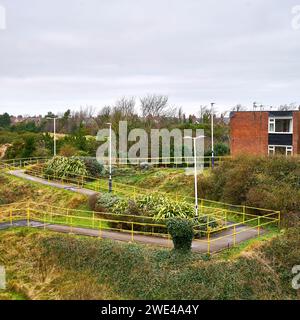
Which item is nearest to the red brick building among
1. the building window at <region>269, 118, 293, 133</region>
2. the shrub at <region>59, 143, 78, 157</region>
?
the building window at <region>269, 118, 293, 133</region>

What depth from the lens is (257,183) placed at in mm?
25578

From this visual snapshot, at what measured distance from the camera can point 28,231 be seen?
22.3 meters

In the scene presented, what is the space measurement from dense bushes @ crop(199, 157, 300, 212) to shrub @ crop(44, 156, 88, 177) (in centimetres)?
1062

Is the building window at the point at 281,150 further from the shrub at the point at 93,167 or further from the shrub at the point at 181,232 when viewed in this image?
the shrub at the point at 181,232

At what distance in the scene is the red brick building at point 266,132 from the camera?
112 feet

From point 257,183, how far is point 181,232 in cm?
980

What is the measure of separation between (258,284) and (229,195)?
1061 cm

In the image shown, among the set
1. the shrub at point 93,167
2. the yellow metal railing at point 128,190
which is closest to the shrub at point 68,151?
the yellow metal railing at point 128,190

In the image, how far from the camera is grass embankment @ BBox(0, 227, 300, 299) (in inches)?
636

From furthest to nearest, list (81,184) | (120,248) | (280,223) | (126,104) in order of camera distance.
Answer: (126,104) → (81,184) → (280,223) → (120,248)

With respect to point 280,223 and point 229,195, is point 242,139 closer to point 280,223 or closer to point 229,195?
point 229,195

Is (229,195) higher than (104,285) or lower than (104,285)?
higher

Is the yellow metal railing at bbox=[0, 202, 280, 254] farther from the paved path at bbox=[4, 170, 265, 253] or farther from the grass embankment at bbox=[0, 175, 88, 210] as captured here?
the grass embankment at bbox=[0, 175, 88, 210]
